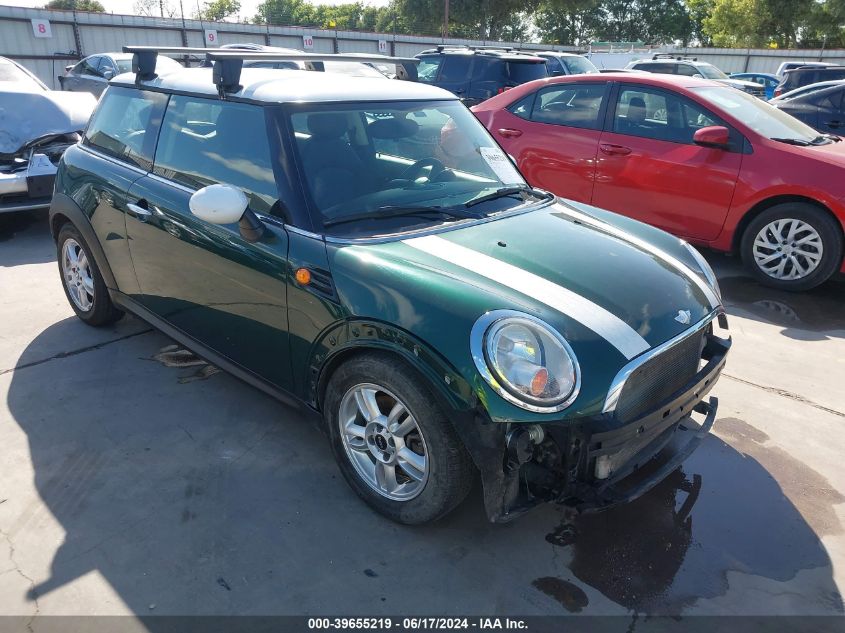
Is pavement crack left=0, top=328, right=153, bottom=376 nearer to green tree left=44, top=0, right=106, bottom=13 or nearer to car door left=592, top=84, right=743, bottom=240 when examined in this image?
car door left=592, top=84, right=743, bottom=240

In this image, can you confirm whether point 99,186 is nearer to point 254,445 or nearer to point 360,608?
point 254,445

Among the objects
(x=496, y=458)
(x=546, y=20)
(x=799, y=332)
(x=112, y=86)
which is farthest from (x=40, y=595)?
(x=546, y=20)

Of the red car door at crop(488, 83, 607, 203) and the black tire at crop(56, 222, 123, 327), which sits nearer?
the black tire at crop(56, 222, 123, 327)

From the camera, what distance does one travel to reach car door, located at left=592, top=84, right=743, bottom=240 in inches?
223

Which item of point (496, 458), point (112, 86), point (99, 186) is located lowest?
point (496, 458)

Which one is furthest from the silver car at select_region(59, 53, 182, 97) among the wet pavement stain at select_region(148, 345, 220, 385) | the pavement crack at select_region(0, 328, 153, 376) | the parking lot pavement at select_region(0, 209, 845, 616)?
the parking lot pavement at select_region(0, 209, 845, 616)

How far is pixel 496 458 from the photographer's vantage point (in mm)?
2268

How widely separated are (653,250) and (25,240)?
20.7 ft

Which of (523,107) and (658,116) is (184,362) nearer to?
(523,107)

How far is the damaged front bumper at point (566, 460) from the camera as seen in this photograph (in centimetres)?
226

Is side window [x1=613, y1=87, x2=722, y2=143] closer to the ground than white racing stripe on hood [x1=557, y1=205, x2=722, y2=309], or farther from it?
farther from it

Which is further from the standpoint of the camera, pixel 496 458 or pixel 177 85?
pixel 177 85

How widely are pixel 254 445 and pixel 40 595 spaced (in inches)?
44.8

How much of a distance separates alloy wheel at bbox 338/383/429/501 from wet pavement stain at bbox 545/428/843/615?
655mm
